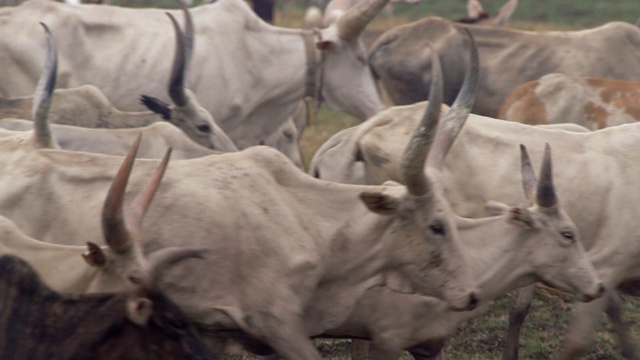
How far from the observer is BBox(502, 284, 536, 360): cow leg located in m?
6.38

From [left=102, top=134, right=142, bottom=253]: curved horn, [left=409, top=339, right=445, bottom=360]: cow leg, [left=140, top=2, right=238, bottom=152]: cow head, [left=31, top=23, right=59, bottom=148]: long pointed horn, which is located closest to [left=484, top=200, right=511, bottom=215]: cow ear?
[left=409, top=339, right=445, bottom=360]: cow leg

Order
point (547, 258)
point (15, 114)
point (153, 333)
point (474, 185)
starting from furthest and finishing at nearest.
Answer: point (15, 114) → point (474, 185) → point (547, 258) → point (153, 333)

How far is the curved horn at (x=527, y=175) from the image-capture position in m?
5.75

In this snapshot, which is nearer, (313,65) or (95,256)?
(95,256)

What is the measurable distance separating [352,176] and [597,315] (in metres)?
1.32

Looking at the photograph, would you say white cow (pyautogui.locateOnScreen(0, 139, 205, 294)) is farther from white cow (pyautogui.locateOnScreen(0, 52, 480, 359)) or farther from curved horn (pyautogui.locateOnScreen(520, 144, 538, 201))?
curved horn (pyautogui.locateOnScreen(520, 144, 538, 201))

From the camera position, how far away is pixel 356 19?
8719 millimetres

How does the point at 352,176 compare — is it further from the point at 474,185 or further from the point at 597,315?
the point at 597,315

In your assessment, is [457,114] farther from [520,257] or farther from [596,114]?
[596,114]

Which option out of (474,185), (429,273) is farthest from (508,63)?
(429,273)

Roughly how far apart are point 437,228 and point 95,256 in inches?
58.6

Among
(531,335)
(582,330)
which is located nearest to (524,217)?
(582,330)

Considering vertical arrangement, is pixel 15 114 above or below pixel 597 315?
above

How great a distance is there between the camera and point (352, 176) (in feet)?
20.5
